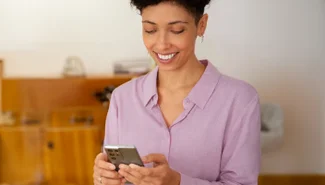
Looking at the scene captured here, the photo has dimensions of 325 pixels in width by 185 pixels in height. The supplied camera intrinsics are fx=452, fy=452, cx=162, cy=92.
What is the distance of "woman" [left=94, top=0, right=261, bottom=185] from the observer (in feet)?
2.94

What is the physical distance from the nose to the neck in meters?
0.07

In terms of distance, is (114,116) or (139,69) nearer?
(114,116)

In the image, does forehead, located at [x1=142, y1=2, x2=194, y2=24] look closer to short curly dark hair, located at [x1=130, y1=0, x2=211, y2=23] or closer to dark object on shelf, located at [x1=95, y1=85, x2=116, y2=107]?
short curly dark hair, located at [x1=130, y1=0, x2=211, y2=23]

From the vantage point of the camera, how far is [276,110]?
67.1 inches

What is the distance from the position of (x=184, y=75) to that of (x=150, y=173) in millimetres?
265

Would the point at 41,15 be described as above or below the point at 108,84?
above

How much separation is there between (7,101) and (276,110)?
40.8 inches

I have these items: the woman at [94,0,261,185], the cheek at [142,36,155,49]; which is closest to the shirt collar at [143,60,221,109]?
the woman at [94,0,261,185]

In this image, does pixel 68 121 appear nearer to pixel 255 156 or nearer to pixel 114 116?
pixel 114 116

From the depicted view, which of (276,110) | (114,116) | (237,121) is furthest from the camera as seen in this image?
(276,110)

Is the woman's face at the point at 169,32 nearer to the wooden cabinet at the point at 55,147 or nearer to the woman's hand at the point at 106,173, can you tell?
the woman's hand at the point at 106,173

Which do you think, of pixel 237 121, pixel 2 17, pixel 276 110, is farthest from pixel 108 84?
pixel 237 121

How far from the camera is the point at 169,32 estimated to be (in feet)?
2.97

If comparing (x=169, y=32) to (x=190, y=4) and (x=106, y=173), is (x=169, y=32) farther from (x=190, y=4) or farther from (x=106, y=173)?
(x=106, y=173)
